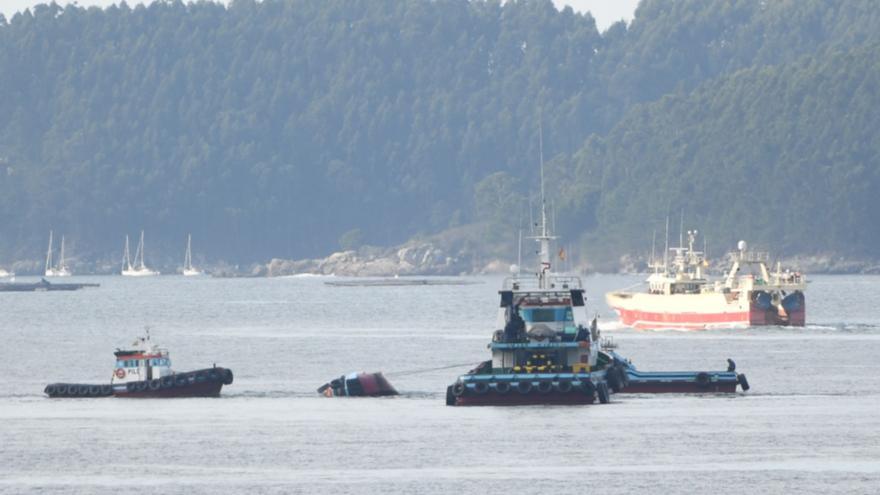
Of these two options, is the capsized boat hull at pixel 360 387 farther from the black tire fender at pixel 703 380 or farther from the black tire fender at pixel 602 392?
the black tire fender at pixel 703 380

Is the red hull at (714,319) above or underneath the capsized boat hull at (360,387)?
above

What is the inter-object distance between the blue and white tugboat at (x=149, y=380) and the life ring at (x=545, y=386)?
17653mm

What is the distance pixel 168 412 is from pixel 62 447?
12612 mm

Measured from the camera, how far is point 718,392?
328ft

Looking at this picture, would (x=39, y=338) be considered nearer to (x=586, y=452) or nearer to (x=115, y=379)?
(x=115, y=379)

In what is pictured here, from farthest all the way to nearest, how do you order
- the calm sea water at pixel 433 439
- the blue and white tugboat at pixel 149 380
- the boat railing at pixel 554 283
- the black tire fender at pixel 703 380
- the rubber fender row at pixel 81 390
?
the black tire fender at pixel 703 380
the rubber fender row at pixel 81 390
the blue and white tugboat at pixel 149 380
the boat railing at pixel 554 283
the calm sea water at pixel 433 439

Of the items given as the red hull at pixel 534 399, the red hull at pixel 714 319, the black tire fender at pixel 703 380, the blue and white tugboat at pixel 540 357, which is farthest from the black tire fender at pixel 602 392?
the red hull at pixel 714 319

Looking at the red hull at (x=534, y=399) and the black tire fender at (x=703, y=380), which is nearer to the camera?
the red hull at (x=534, y=399)

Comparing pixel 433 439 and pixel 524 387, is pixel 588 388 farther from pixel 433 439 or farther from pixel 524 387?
pixel 433 439

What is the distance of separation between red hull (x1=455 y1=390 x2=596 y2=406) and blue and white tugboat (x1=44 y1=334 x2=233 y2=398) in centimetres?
1512

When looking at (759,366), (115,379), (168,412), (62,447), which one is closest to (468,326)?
(759,366)

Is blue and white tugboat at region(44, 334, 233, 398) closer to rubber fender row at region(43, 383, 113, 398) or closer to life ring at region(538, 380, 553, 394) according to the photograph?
rubber fender row at region(43, 383, 113, 398)

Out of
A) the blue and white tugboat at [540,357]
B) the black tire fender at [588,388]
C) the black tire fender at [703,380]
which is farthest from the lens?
the black tire fender at [703,380]

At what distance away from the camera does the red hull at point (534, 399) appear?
89188mm
